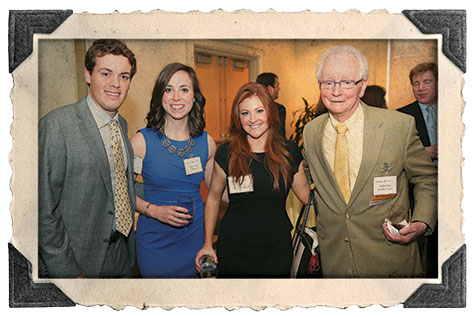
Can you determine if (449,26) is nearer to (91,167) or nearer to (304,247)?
(304,247)

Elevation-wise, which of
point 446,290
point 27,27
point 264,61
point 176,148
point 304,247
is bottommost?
point 446,290

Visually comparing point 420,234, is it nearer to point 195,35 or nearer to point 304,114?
Result: point 304,114

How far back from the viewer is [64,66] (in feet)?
12.3

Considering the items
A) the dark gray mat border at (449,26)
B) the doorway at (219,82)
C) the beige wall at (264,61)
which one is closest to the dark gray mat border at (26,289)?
the beige wall at (264,61)

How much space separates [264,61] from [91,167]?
47.1 inches

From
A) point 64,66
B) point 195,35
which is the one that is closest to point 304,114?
point 195,35

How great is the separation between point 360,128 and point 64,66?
1799 millimetres

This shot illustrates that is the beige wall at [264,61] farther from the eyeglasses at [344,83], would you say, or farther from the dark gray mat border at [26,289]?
the dark gray mat border at [26,289]

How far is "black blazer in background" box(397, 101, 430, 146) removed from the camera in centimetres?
376

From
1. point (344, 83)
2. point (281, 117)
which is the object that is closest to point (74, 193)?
point (281, 117)

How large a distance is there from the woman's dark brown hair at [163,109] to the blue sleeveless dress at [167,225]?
Answer: 5cm

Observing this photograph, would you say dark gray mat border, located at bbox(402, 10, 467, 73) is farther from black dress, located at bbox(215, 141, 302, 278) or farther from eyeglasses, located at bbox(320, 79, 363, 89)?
black dress, located at bbox(215, 141, 302, 278)

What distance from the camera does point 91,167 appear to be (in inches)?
146

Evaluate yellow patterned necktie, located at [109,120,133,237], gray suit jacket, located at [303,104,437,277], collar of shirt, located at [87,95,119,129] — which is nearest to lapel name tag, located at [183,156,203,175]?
yellow patterned necktie, located at [109,120,133,237]
